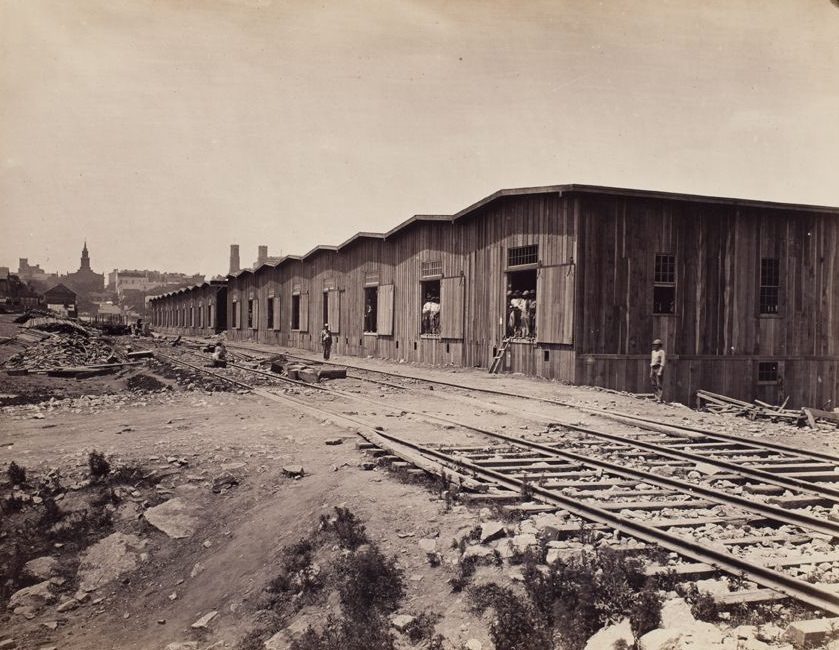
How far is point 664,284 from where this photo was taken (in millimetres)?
17109

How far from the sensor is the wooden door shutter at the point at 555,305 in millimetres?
16156

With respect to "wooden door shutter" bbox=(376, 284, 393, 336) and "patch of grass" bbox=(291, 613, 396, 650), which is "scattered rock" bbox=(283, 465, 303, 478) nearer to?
"patch of grass" bbox=(291, 613, 396, 650)

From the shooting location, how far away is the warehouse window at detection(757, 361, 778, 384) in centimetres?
1825

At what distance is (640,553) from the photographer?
484 centimetres

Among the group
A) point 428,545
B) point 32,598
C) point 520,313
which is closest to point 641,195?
point 520,313

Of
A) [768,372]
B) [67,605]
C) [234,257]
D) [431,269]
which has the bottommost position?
[67,605]

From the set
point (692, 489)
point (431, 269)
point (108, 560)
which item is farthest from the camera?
point (431, 269)

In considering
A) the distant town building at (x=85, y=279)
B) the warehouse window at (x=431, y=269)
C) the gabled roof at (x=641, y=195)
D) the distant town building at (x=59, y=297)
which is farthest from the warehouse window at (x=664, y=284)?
the distant town building at (x=85, y=279)

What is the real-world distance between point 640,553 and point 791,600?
3.54 feet

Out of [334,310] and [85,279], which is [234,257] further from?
[85,279]

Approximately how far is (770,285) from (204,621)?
1893 cm

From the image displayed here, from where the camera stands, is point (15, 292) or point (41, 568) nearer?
point (41, 568)

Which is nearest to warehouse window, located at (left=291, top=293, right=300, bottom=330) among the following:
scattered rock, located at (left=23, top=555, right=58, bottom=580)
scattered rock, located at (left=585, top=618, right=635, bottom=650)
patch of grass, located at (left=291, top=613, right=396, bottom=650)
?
scattered rock, located at (left=23, top=555, right=58, bottom=580)

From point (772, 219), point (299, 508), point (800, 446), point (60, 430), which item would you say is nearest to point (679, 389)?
point (772, 219)
